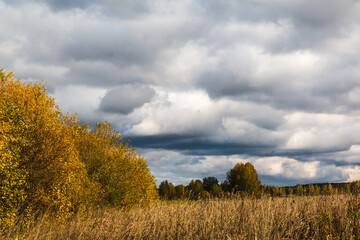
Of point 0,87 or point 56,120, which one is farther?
point 56,120

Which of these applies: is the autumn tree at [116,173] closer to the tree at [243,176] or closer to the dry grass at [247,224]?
the dry grass at [247,224]

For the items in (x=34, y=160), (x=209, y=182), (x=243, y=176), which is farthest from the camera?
(x=209, y=182)

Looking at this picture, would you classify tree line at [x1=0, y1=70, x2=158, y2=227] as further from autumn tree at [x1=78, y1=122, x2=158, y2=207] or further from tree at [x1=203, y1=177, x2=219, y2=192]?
tree at [x1=203, y1=177, x2=219, y2=192]

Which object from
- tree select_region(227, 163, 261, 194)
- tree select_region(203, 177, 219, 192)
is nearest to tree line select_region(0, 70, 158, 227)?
tree select_region(227, 163, 261, 194)

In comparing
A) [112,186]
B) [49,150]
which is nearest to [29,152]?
[49,150]

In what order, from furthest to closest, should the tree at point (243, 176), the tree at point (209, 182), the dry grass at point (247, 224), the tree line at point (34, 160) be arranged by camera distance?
the tree at point (209, 182)
the tree at point (243, 176)
the tree line at point (34, 160)
the dry grass at point (247, 224)

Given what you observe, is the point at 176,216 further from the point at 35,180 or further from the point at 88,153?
the point at 88,153

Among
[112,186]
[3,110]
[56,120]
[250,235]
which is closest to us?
[250,235]

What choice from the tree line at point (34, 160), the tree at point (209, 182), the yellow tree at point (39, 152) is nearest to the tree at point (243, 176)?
the tree at point (209, 182)

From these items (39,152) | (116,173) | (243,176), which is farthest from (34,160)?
(243,176)

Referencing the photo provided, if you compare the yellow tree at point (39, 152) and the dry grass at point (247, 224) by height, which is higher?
the yellow tree at point (39, 152)

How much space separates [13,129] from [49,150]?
287 cm

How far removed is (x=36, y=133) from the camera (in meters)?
22.5

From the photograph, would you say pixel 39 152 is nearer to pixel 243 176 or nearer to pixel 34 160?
pixel 34 160
